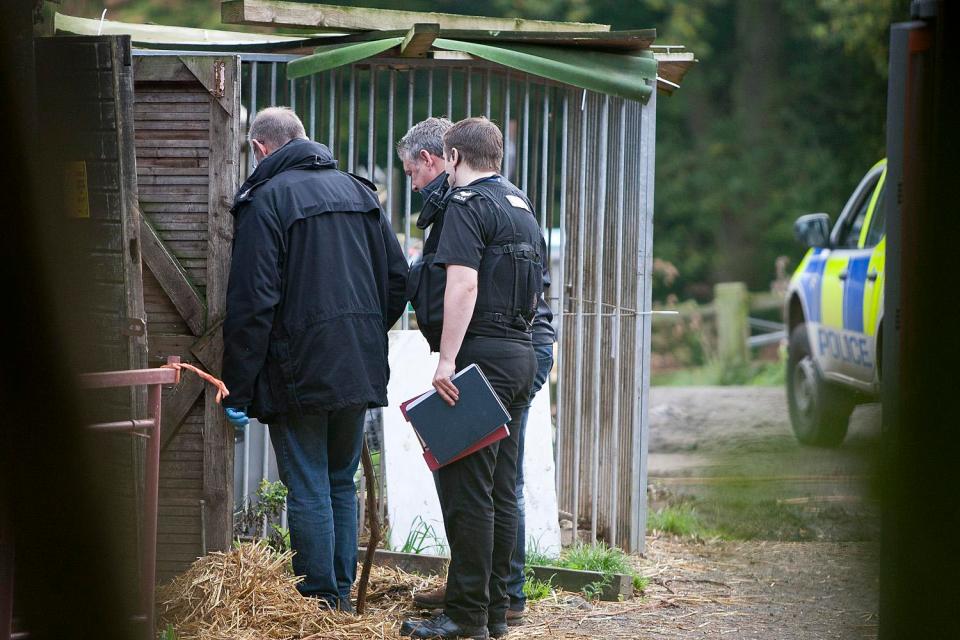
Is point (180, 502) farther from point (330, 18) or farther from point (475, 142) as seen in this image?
point (330, 18)

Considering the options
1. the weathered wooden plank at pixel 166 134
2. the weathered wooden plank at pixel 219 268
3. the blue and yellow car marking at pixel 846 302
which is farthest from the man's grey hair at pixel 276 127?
the blue and yellow car marking at pixel 846 302

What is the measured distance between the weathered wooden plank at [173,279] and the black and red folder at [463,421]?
1.03m

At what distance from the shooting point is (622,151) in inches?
229

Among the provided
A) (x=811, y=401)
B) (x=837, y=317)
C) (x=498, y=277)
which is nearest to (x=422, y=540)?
(x=498, y=277)

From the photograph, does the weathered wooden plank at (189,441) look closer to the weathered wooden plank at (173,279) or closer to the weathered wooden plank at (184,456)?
the weathered wooden plank at (184,456)

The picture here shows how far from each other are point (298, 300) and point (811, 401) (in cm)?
564

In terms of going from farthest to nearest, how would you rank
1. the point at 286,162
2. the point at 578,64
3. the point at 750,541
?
the point at 750,541
the point at 578,64
the point at 286,162

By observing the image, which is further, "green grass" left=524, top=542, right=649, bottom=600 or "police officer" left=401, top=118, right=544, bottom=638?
"green grass" left=524, top=542, right=649, bottom=600

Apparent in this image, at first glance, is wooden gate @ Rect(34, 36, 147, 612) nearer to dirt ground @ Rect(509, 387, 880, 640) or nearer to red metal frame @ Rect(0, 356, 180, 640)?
red metal frame @ Rect(0, 356, 180, 640)

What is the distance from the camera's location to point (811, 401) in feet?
29.2

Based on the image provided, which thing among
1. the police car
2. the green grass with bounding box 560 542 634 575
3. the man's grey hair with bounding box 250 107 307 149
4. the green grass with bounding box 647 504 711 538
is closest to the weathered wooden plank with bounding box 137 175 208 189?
the man's grey hair with bounding box 250 107 307 149

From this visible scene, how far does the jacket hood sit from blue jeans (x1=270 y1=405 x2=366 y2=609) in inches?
31.9

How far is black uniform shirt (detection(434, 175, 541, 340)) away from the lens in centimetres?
411

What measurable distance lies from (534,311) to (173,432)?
147cm
